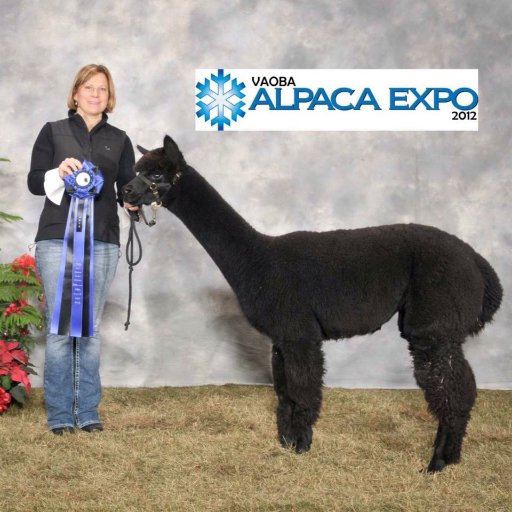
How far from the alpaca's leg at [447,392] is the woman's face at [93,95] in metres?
2.12

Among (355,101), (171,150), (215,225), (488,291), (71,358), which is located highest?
(355,101)

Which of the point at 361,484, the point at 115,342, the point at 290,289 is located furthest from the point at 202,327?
the point at 361,484

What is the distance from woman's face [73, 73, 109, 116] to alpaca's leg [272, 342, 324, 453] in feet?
5.34

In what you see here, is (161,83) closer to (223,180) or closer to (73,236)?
(223,180)

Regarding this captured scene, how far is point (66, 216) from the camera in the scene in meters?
4.05

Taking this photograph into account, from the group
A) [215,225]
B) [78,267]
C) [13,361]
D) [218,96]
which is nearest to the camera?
[215,225]

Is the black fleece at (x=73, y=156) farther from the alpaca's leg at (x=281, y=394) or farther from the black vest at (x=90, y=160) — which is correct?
the alpaca's leg at (x=281, y=394)

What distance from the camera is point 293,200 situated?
5699mm

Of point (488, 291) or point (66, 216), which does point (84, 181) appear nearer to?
point (66, 216)

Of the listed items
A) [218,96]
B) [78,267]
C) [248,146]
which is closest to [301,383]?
[78,267]

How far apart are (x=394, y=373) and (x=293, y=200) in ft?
5.06

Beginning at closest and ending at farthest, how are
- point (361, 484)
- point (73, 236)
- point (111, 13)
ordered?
point (361, 484)
point (73, 236)
point (111, 13)

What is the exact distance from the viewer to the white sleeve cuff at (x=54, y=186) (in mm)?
3932

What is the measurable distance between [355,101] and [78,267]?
270 centimetres
